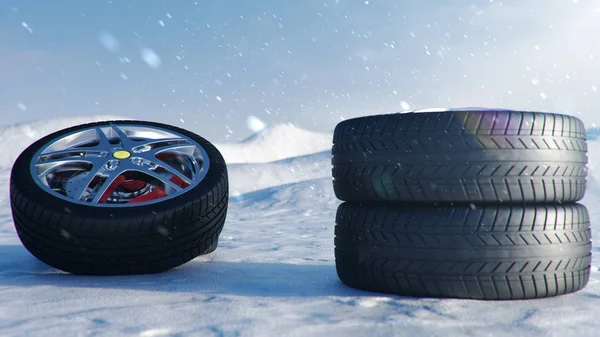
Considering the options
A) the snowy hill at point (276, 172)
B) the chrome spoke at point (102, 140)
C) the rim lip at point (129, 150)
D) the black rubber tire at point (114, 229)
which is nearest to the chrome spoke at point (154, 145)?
the rim lip at point (129, 150)

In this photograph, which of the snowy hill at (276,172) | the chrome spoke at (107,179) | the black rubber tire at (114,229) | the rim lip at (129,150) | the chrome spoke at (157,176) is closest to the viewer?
the black rubber tire at (114,229)

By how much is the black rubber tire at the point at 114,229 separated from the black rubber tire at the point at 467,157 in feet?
3.63

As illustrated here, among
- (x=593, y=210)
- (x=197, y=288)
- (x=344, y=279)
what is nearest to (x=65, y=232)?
(x=197, y=288)

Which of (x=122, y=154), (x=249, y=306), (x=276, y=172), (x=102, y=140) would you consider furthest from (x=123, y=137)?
(x=276, y=172)

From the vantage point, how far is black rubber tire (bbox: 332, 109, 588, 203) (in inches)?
95.1

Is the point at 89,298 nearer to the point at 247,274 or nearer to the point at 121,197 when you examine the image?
the point at 247,274

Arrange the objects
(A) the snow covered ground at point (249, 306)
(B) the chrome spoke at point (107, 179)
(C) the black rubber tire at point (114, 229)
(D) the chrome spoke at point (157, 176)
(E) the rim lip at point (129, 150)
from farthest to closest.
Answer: (D) the chrome spoke at point (157, 176) → (B) the chrome spoke at point (107, 179) → (E) the rim lip at point (129, 150) → (C) the black rubber tire at point (114, 229) → (A) the snow covered ground at point (249, 306)

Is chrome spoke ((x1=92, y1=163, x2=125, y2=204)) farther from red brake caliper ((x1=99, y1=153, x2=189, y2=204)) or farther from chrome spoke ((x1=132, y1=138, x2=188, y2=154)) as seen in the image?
chrome spoke ((x1=132, y1=138, x2=188, y2=154))

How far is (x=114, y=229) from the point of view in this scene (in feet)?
9.86

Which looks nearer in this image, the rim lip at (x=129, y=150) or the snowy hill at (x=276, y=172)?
the rim lip at (x=129, y=150)

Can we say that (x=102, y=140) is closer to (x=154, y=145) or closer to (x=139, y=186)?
(x=154, y=145)

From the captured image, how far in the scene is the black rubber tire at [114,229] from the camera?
3.01 m

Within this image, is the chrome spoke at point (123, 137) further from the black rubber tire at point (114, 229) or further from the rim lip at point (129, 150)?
the black rubber tire at point (114, 229)

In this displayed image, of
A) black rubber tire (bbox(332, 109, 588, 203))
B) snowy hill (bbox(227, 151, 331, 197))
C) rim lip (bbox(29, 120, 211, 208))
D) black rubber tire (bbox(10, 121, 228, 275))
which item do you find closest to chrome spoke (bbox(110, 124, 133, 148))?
rim lip (bbox(29, 120, 211, 208))
